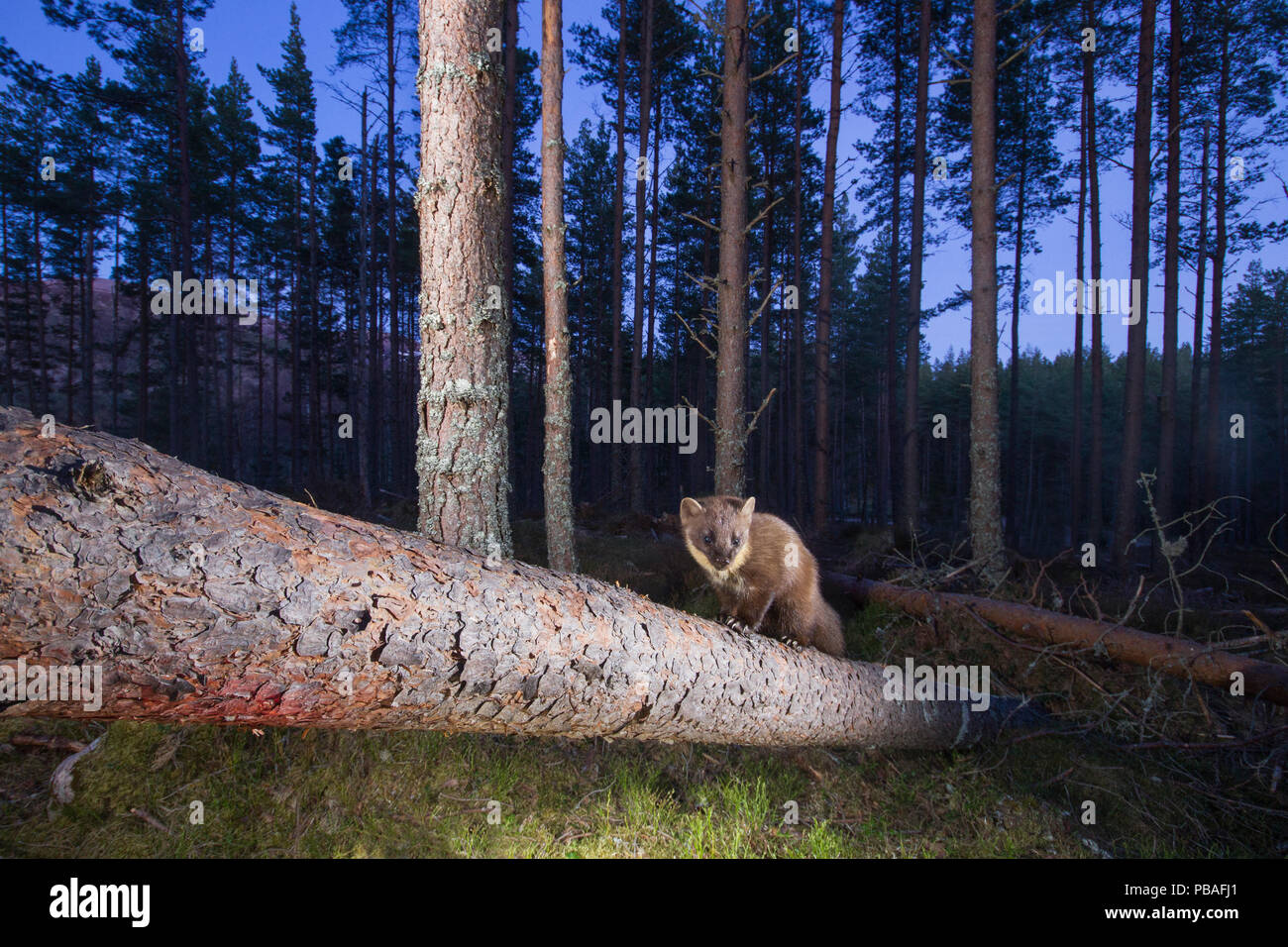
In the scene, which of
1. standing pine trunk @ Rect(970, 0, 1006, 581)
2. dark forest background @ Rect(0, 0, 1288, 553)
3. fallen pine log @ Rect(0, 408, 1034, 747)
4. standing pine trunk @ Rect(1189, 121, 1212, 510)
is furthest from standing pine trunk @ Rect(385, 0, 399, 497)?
standing pine trunk @ Rect(1189, 121, 1212, 510)

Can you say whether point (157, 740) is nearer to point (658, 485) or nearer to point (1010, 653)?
point (1010, 653)

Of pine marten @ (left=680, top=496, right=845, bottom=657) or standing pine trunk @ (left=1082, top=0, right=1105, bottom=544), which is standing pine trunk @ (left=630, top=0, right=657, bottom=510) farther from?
standing pine trunk @ (left=1082, top=0, right=1105, bottom=544)

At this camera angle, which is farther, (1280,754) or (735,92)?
(735,92)

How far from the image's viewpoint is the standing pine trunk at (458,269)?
4.71 metres

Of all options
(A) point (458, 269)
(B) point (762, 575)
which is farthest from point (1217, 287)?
(A) point (458, 269)

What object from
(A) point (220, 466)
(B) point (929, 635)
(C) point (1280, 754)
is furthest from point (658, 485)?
(C) point (1280, 754)

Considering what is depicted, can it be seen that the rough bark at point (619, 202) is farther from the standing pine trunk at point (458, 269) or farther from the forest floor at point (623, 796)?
the forest floor at point (623, 796)

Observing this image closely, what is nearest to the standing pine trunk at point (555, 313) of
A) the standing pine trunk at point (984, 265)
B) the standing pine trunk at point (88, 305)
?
the standing pine trunk at point (984, 265)

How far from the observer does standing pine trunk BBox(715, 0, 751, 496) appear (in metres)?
8.69

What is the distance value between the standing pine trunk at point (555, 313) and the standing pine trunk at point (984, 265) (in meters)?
6.68

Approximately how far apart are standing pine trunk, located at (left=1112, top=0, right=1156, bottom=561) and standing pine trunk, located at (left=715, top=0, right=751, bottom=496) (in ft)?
38.4

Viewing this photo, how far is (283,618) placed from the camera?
193 centimetres
